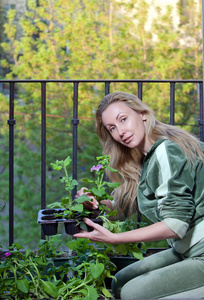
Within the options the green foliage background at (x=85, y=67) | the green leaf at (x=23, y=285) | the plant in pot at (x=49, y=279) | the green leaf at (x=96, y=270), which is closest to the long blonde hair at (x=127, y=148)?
the plant in pot at (x=49, y=279)

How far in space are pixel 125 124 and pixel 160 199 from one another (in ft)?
1.08

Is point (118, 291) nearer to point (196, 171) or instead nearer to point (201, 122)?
point (196, 171)

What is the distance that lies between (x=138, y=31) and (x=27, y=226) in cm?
556

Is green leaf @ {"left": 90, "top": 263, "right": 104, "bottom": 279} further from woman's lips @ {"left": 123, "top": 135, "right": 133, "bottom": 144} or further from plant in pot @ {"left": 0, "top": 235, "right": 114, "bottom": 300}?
woman's lips @ {"left": 123, "top": 135, "right": 133, "bottom": 144}

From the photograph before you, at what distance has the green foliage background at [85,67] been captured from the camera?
9.22 m

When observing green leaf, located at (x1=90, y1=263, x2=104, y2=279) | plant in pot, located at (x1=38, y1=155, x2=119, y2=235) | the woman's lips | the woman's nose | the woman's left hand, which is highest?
the woman's nose

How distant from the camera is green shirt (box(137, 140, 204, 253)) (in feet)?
4.36

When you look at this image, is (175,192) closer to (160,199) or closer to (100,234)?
(160,199)

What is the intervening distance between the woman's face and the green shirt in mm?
77

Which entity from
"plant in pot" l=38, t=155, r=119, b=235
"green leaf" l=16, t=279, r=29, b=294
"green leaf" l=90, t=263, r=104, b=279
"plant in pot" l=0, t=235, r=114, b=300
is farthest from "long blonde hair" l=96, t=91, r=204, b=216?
"green leaf" l=16, t=279, r=29, b=294

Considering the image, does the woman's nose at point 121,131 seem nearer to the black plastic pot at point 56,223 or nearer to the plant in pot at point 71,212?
the plant in pot at point 71,212

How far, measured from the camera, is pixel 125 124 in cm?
154

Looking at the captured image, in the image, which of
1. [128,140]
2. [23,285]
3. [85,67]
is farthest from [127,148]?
[85,67]

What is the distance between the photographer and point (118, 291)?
163 cm
